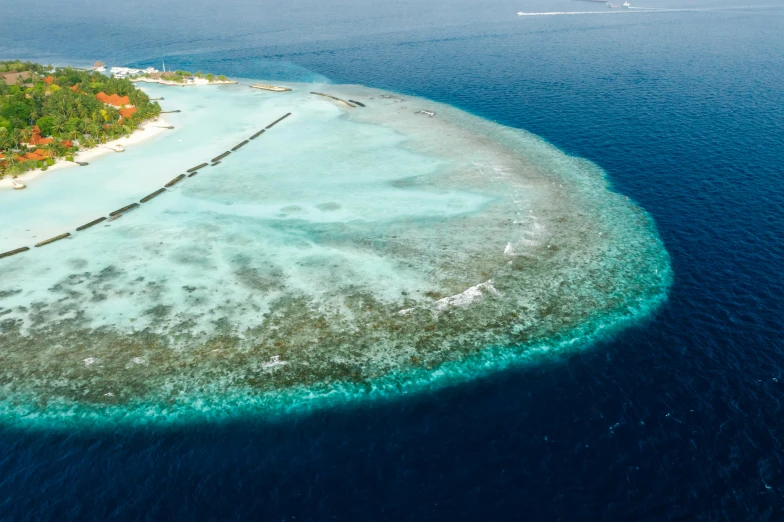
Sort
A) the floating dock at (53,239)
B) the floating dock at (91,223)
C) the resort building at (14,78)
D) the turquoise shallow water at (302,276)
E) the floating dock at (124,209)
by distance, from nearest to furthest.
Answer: the turquoise shallow water at (302,276), the floating dock at (53,239), the floating dock at (91,223), the floating dock at (124,209), the resort building at (14,78)

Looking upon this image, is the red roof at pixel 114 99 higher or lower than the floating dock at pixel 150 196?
higher

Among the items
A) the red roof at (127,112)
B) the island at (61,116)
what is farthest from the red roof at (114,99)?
the red roof at (127,112)

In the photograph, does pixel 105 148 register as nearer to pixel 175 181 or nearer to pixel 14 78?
pixel 175 181

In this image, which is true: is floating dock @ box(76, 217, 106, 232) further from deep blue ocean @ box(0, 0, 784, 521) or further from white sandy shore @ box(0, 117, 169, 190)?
deep blue ocean @ box(0, 0, 784, 521)

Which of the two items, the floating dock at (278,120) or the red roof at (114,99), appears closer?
the floating dock at (278,120)

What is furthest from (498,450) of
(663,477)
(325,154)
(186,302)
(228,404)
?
(325,154)

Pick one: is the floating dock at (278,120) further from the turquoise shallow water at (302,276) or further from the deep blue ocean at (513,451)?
the deep blue ocean at (513,451)

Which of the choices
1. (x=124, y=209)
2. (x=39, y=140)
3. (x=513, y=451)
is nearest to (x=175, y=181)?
(x=124, y=209)
